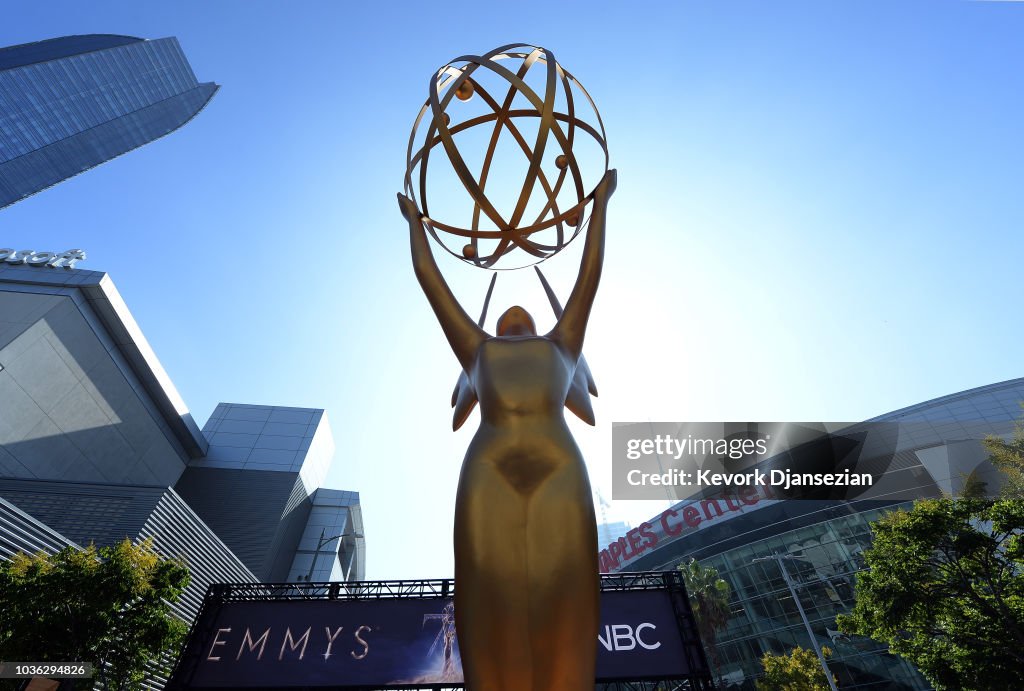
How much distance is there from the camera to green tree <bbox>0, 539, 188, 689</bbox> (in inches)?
555

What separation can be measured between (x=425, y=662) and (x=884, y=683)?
3330cm

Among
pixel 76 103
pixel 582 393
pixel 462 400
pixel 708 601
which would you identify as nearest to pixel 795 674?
pixel 708 601

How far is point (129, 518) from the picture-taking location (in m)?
23.8

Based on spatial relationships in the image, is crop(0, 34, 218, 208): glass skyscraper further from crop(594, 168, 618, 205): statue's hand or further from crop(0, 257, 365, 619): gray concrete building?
crop(594, 168, 618, 205): statue's hand

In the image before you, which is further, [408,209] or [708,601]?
[708,601]

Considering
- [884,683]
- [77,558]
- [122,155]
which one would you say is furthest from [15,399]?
[122,155]

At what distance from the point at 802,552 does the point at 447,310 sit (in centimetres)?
4401

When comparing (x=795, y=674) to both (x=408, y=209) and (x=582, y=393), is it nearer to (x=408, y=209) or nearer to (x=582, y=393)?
(x=582, y=393)

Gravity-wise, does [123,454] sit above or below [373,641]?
above

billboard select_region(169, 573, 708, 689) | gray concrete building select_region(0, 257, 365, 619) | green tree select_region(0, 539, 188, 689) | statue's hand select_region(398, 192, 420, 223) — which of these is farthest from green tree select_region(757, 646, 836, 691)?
statue's hand select_region(398, 192, 420, 223)

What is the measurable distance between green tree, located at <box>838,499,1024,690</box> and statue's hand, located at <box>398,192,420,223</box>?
19809 mm

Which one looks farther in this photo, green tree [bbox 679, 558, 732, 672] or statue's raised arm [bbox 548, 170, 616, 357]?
green tree [bbox 679, 558, 732, 672]

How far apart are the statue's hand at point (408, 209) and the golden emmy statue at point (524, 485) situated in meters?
0.02

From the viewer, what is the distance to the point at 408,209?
562 centimetres
